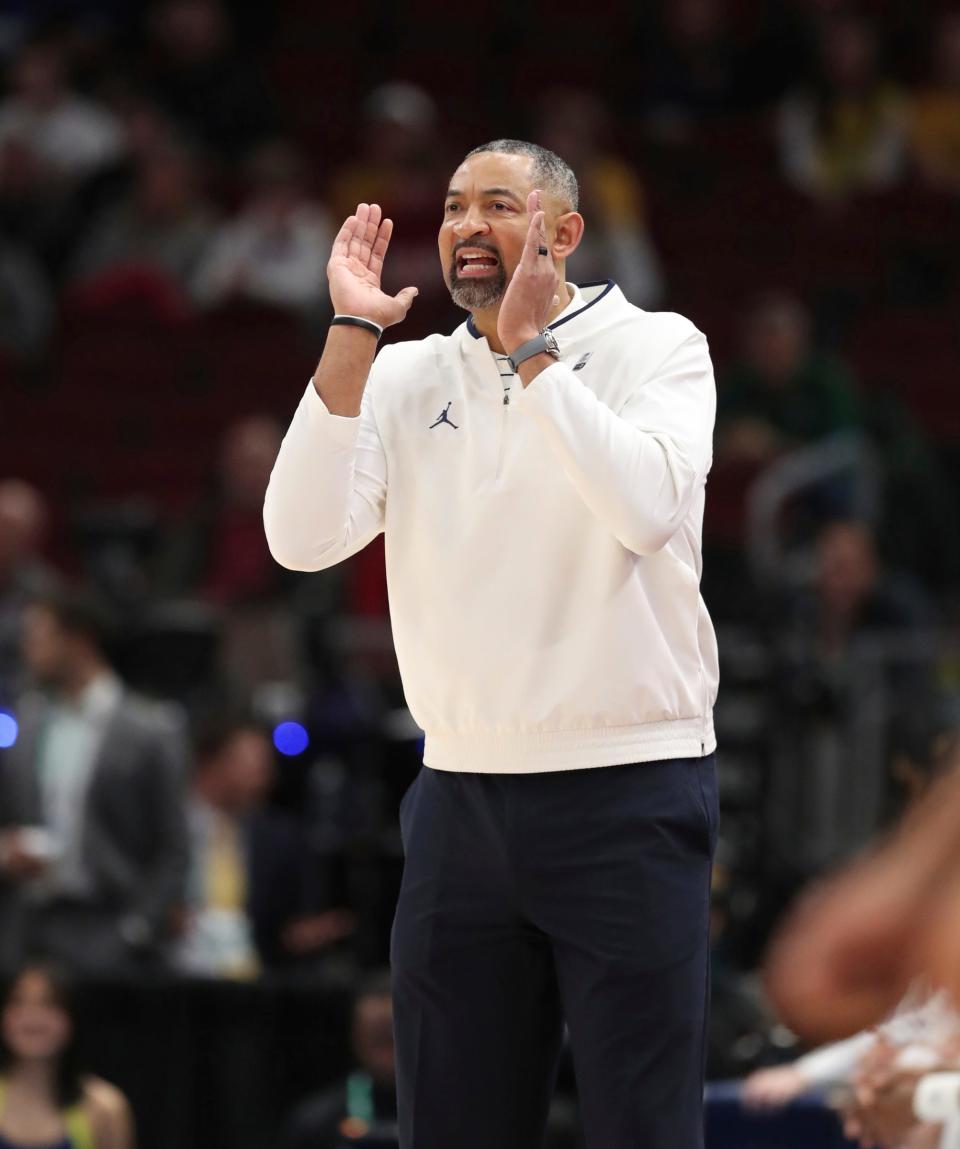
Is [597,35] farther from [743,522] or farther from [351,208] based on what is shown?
[743,522]

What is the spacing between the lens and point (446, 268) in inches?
152

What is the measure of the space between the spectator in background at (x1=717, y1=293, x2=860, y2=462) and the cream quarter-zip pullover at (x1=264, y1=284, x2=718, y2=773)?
643 cm

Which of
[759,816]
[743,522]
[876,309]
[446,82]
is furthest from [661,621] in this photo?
[446,82]

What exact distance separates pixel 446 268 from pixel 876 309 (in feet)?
27.0

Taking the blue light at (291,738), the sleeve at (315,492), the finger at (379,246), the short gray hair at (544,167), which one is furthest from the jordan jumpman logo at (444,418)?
the blue light at (291,738)

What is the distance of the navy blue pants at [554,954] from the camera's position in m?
3.66

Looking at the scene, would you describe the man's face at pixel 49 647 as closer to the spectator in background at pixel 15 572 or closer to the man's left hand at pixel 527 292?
the spectator in background at pixel 15 572

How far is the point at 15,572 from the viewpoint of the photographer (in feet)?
30.6

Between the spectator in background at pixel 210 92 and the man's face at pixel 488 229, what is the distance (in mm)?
9613

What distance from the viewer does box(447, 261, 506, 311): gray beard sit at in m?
3.81

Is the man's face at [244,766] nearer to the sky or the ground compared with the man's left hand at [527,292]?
nearer to the ground

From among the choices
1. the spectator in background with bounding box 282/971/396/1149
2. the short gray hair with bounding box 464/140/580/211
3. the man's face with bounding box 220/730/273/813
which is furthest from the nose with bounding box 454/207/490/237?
the man's face with bounding box 220/730/273/813

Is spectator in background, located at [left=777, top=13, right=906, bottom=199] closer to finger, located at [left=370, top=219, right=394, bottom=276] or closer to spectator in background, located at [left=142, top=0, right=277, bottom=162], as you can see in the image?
spectator in background, located at [left=142, top=0, right=277, bottom=162]

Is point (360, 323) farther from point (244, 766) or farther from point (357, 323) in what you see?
point (244, 766)
